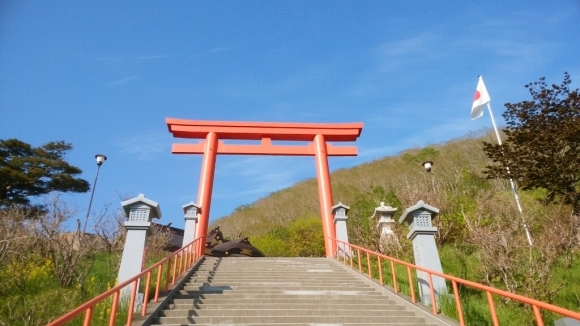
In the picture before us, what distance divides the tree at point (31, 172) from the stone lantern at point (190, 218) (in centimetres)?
1339

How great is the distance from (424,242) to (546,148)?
23.5 feet

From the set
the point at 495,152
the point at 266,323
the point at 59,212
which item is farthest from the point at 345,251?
the point at 59,212

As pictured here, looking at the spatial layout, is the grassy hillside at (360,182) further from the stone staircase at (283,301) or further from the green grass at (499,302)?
the stone staircase at (283,301)

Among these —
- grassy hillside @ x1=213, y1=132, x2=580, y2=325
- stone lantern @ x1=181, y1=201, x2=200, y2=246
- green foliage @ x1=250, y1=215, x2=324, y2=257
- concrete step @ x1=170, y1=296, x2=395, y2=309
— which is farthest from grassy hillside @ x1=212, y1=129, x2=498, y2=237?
concrete step @ x1=170, y1=296, x2=395, y2=309

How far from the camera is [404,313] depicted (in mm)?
6070

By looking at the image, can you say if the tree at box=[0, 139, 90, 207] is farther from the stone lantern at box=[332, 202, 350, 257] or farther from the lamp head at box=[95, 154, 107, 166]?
the stone lantern at box=[332, 202, 350, 257]

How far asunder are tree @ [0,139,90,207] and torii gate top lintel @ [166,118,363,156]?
11714 mm

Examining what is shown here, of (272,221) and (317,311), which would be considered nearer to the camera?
(317,311)

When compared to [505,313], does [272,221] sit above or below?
above

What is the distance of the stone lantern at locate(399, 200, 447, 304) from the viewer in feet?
21.4

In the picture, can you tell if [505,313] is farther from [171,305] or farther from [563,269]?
[171,305]

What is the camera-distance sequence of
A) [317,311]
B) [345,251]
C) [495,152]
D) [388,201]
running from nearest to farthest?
[317,311]
[345,251]
[495,152]
[388,201]

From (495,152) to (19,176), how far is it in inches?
909

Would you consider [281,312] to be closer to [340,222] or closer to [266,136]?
[340,222]
